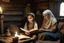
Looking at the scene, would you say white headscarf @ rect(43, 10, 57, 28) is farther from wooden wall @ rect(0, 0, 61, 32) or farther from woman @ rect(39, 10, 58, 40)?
wooden wall @ rect(0, 0, 61, 32)

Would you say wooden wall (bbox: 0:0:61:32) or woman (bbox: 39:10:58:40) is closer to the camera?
woman (bbox: 39:10:58:40)

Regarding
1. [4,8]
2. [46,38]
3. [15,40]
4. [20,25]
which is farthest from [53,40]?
[4,8]

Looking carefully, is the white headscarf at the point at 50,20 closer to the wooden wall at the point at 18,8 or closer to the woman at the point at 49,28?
the woman at the point at 49,28

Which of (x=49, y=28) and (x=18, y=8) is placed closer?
(x=49, y=28)

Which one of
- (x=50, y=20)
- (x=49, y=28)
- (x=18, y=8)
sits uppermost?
(x=18, y=8)

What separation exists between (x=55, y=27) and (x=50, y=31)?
173 mm

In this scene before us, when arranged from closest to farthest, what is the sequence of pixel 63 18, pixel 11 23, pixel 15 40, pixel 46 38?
1. pixel 15 40
2. pixel 46 38
3. pixel 63 18
4. pixel 11 23

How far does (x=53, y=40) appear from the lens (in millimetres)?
4145

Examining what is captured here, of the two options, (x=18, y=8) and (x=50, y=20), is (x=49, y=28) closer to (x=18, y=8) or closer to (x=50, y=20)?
(x=50, y=20)

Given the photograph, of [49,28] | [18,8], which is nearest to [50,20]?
[49,28]

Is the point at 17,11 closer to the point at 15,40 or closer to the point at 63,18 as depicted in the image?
the point at 63,18

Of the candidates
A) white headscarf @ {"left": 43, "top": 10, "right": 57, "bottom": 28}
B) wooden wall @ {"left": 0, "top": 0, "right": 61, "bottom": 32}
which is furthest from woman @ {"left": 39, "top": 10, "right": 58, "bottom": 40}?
wooden wall @ {"left": 0, "top": 0, "right": 61, "bottom": 32}

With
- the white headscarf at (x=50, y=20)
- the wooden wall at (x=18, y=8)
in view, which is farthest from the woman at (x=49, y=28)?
the wooden wall at (x=18, y=8)

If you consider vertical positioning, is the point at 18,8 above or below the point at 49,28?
above
